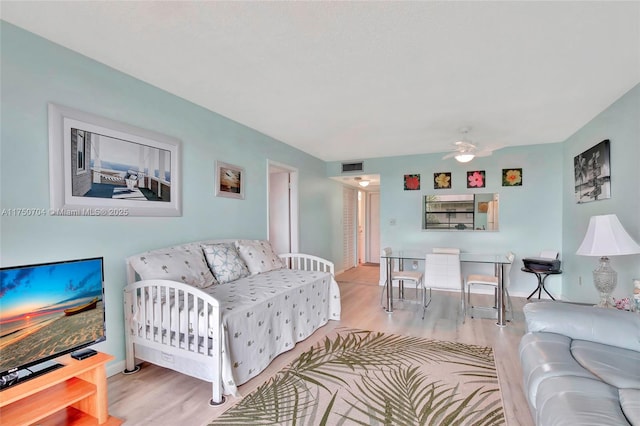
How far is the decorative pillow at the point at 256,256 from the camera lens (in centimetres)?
322

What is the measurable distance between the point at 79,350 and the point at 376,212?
6949 mm

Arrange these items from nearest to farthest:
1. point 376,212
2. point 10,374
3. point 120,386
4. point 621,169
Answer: point 10,374 < point 120,386 < point 621,169 < point 376,212

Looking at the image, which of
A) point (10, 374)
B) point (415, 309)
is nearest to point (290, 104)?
point (10, 374)

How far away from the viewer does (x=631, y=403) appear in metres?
1.18

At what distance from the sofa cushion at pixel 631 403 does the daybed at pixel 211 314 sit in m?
1.95

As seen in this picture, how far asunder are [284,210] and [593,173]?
12.9ft

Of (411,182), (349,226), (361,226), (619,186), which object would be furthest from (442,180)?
(361,226)

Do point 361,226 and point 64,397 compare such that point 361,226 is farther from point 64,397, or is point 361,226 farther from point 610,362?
point 64,397

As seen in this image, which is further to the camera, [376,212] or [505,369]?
[376,212]

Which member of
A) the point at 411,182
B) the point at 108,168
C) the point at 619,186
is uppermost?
the point at 411,182

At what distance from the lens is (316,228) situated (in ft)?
17.7

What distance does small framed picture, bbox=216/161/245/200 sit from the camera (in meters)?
3.29

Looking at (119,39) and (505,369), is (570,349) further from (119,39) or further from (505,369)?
(119,39)

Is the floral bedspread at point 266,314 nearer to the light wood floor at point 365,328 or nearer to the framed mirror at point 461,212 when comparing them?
the light wood floor at point 365,328
